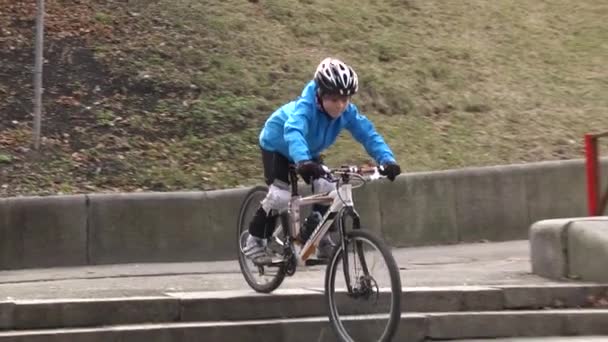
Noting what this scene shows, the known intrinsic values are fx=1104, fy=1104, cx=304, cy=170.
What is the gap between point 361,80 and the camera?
535 inches

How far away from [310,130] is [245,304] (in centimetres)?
124

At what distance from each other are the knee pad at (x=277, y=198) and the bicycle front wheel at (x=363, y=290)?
0.87m

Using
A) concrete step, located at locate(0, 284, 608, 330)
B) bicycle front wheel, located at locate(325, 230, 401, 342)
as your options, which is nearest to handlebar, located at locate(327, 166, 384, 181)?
bicycle front wheel, located at locate(325, 230, 401, 342)

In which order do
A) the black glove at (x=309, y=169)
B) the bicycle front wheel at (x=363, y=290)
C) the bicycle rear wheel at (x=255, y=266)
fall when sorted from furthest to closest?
the bicycle rear wheel at (x=255, y=266), the black glove at (x=309, y=169), the bicycle front wheel at (x=363, y=290)

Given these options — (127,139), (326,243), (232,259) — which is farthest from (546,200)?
(326,243)

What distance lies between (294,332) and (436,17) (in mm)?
9894

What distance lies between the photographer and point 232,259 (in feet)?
33.9

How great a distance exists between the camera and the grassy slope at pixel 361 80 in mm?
11414

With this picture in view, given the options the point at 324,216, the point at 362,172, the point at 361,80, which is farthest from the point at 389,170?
the point at 361,80

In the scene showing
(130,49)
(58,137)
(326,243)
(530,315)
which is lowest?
(530,315)

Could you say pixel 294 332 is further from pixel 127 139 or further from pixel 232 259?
pixel 127 139

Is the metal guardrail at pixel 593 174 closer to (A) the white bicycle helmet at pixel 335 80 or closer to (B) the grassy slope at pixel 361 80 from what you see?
(B) the grassy slope at pixel 361 80

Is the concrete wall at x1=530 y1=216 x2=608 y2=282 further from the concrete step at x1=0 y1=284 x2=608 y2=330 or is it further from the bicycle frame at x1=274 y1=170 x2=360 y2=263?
the bicycle frame at x1=274 y1=170 x2=360 y2=263

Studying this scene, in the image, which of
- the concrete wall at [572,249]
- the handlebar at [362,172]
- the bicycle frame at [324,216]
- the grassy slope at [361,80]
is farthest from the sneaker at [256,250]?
the grassy slope at [361,80]
